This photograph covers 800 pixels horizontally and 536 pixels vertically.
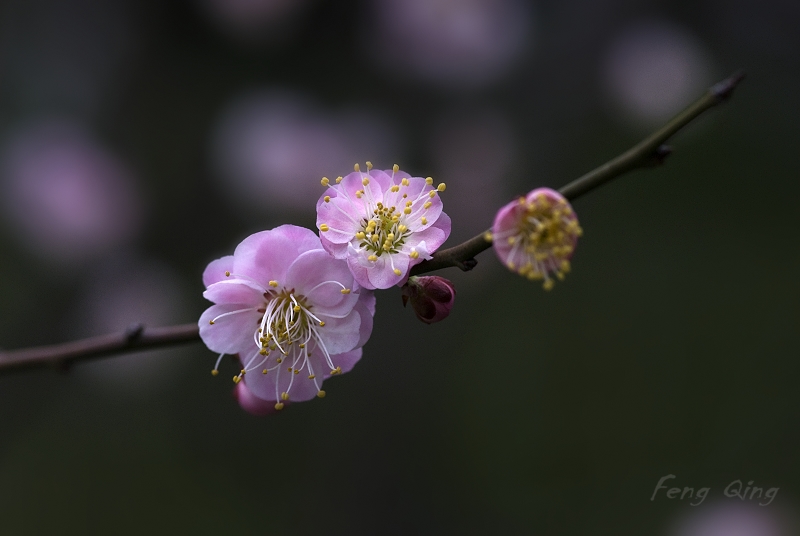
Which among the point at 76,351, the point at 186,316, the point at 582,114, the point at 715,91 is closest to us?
the point at 715,91

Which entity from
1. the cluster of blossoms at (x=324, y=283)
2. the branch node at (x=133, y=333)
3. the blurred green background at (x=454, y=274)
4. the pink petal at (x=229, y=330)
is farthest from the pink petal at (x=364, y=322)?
the blurred green background at (x=454, y=274)

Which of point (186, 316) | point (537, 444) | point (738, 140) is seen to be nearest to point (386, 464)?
point (537, 444)

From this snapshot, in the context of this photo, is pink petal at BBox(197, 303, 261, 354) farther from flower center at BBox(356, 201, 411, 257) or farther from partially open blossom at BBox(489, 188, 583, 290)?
partially open blossom at BBox(489, 188, 583, 290)

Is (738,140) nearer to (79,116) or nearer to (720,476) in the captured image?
(720,476)

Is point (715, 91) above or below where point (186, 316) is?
below

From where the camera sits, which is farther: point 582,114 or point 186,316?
point 582,114

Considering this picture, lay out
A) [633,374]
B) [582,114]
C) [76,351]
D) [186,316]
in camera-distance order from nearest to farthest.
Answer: [76,351] < [186,316] < [582,114] < [633,374]
